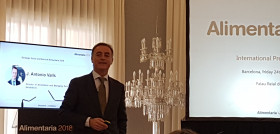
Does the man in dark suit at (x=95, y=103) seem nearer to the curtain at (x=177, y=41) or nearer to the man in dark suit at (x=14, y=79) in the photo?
the man in dark suit at (x=14, y=79)

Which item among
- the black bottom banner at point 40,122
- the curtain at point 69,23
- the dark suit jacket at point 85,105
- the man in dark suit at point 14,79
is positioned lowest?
the black bottom banner at point 40,122

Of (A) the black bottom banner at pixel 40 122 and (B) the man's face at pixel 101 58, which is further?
(A) the black bottom banner at pixel 40 122

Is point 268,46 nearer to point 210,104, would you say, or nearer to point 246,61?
point 246,61

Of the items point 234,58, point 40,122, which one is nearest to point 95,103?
point 40,122

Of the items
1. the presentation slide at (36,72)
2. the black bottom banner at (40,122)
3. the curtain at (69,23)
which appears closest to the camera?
the black bottom banner at (40,122)

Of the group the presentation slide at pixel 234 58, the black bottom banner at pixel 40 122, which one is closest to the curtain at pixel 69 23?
the black bottom banner at pixel 40 122

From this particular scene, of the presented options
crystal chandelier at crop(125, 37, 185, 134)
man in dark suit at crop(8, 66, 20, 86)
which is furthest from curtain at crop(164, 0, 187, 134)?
man in dark suit at crop(8, 66, 20, 86)

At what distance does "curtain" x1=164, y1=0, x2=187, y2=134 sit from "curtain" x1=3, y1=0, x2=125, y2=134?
723 mm

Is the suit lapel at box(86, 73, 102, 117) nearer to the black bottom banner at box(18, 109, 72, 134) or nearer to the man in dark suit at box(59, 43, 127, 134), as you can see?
the man in dark suit at box(59, 43, 127, 134)

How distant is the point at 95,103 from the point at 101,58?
36 cm

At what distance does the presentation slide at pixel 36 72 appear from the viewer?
14.8ft

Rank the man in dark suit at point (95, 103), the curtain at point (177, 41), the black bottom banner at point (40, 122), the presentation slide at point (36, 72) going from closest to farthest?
the man in dark suit at point (95, 103) → the black bottom banner at point (40, 122) → the presentation slide at point (36, 72) → the curtain at point (177, 41)

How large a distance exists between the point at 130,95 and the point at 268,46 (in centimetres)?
252

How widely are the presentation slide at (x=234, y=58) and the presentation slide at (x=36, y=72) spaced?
1450 millimetres
